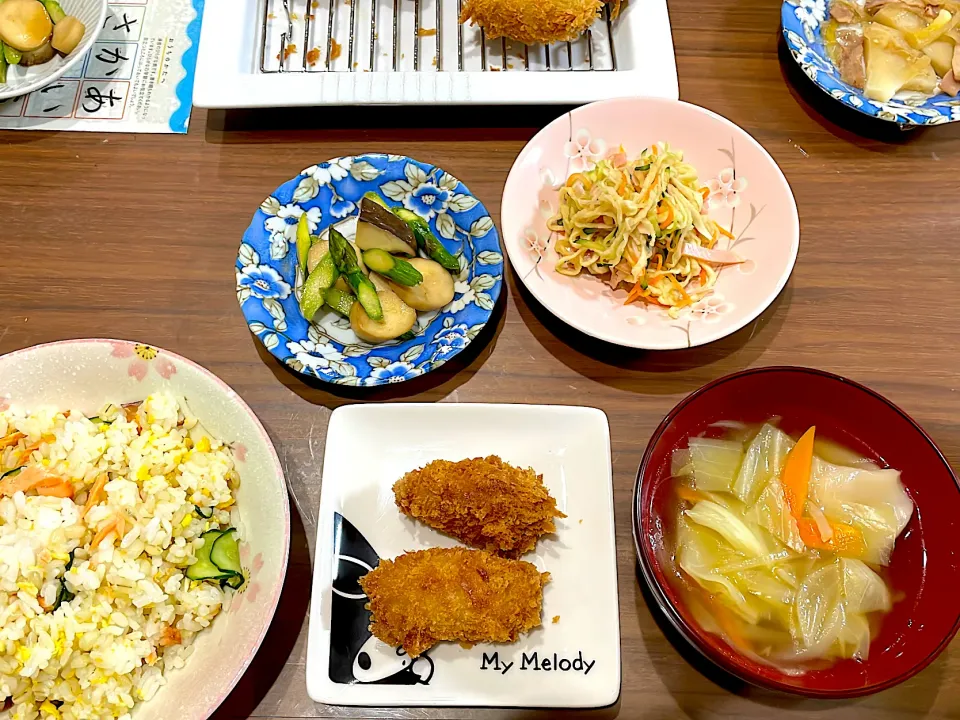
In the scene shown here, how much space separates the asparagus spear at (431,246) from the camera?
1.61 metres

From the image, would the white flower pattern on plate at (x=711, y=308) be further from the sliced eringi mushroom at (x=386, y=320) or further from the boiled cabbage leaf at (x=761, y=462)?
the sliced eringi mushroom at (x=386, y=320)

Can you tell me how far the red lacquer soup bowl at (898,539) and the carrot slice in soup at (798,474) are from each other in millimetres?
54

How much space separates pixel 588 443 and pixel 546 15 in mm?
1188

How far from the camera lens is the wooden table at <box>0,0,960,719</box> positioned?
136cm

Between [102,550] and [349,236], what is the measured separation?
875 mm

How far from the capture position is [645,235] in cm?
162

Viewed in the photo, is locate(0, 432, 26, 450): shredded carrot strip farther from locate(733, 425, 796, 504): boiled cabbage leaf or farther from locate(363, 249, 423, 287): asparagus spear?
locate(733, 425, 796, 504): boiled cabbage leaf

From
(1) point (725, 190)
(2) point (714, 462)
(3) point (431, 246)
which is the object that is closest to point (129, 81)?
(3) point (431, 246)

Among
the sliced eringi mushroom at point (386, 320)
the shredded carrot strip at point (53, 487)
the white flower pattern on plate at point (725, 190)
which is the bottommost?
the shredded carrot strip at point (53, 487)

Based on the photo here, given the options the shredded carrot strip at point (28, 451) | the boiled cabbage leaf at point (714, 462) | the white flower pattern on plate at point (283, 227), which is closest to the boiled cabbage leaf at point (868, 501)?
the boiled cabbage leaf at point (714, 462)

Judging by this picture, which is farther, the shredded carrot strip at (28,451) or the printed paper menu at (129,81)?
the printed paper menu at (129,81)

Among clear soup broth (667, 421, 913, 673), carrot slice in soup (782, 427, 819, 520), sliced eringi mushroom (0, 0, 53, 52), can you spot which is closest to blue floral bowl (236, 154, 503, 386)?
clear soup broth (667, 421, 913, 673)

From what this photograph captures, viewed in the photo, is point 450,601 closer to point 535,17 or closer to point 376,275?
point 376,275

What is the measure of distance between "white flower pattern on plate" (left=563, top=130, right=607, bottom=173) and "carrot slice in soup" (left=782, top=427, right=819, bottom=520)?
2.81ft
